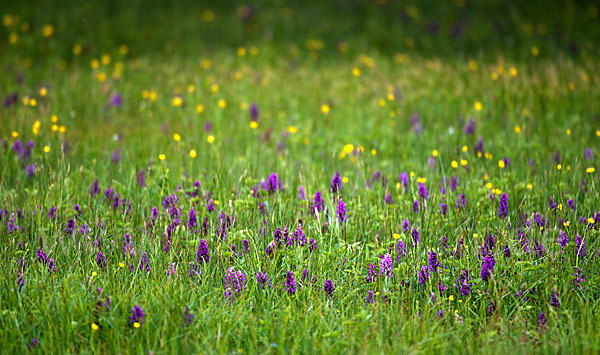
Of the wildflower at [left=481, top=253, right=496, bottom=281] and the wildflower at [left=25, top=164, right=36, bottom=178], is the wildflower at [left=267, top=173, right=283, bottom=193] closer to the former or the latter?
the wildflower at [left=481, top=253, right=496, bottom=281]

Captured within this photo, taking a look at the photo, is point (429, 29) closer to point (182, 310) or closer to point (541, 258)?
point (541, 258)

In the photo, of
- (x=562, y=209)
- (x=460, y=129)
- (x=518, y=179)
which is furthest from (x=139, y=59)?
(x=562, y=209)

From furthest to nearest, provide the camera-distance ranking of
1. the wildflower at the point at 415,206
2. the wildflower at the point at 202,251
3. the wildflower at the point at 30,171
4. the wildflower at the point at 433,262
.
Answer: the wildflower at the point at 30,171 → the wildflower at the point at 415,206 → the wildflower at the point at 202,251 → the wildflower at the point at 433,262

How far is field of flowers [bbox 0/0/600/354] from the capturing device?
264 cm

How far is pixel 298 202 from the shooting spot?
148 inches

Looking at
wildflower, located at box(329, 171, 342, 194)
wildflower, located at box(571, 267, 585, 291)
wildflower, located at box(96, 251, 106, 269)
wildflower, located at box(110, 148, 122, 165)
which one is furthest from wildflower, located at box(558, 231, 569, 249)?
wildflower, located at box(110, 148, 122, 165)

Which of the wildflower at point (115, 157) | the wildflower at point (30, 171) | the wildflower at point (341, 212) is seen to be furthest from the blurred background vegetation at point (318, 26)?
the wildflower at point (341, 212)

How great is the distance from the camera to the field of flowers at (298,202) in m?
2.64

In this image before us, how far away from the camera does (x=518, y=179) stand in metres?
4.39

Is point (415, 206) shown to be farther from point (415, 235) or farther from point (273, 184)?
point (273, 184)

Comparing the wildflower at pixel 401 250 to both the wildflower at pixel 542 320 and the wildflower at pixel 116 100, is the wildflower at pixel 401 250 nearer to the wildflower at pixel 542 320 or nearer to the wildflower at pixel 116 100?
the wildflower at pixel 542 320

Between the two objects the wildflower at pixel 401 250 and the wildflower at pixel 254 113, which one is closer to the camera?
the wildflower at pixel 401 250

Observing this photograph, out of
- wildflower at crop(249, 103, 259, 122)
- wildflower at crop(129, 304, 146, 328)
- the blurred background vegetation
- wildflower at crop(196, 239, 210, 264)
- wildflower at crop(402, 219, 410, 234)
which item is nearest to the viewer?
wildflower at crop(129, 304, 146, 328)

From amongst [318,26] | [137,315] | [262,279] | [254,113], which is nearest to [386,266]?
[262,279]
